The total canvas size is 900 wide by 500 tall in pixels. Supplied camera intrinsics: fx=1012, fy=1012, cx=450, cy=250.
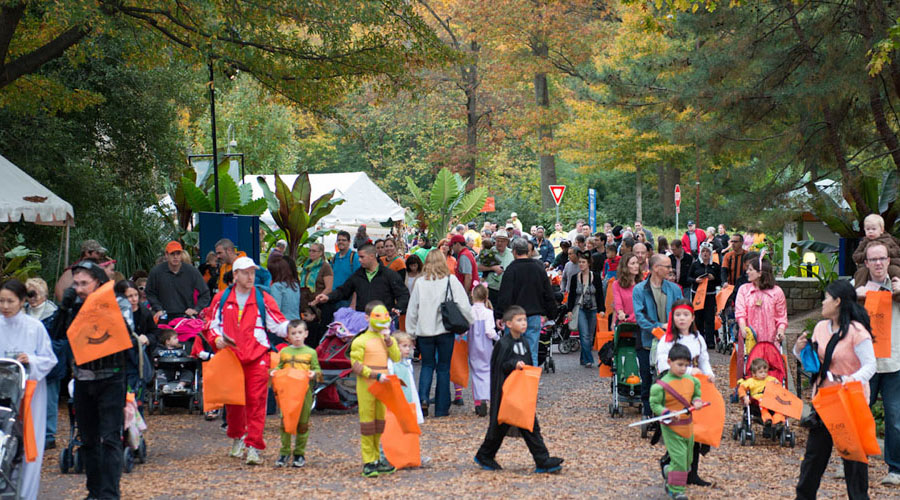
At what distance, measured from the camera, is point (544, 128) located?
139 feet

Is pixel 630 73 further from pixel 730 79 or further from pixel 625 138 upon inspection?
pixel 625 138

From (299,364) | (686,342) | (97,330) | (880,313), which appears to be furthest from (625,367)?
(97,330)

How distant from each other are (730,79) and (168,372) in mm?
8669

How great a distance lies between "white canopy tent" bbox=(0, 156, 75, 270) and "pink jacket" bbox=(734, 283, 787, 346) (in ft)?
29.1

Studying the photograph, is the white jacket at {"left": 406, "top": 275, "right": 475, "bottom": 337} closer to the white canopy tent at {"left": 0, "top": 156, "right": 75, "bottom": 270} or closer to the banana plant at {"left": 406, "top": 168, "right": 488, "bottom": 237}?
the white canopy tent at {"left": 0, "top": 156, "right": 75, "bottom": 270}

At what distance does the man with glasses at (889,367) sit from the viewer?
7.73 meters

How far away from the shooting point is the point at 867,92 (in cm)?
1292

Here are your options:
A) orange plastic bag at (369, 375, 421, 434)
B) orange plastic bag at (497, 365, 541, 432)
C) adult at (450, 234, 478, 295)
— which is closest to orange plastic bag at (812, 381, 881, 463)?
orange plastic bag at (497, 365, 541, 432)

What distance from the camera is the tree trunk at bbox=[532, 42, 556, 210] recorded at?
129 feet

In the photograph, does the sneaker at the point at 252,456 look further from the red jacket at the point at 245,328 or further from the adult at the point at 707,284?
the adult at the point at 707,284

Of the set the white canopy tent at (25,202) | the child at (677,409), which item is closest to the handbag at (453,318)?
the child at (677,409)

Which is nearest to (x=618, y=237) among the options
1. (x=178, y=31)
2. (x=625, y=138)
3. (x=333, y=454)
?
(x=178, y=31)

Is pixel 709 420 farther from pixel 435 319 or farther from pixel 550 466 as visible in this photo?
pixel 435 319

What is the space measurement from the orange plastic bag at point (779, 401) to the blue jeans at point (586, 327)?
234 inches
